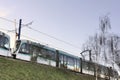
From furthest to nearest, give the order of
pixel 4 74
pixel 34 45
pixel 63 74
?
pixel 34 45 < pixel 63 74 < pixel 4 74

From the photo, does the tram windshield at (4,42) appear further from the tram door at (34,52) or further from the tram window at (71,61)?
the tram window at (71,61)

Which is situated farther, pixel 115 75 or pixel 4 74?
pixel 115 75

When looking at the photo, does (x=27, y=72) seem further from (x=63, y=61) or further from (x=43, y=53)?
(x=63, y=61)

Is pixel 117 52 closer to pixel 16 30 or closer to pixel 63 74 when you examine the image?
pixel 63 74

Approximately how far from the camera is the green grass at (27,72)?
18.8 metres

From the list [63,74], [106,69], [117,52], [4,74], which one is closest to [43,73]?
[63,74]

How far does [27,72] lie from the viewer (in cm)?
2070

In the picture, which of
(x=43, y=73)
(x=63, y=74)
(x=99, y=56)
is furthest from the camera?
(x=99, y=56)

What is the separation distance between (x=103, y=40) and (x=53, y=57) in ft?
23.0

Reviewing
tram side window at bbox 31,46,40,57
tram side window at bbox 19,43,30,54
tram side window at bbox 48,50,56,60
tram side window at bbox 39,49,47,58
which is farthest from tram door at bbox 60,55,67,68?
tram side window at bbox 19,43,30,54

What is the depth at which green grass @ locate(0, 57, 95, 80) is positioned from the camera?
1880 centimetres

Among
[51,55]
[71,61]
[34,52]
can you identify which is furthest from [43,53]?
[71,61]

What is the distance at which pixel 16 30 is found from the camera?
3725 cm

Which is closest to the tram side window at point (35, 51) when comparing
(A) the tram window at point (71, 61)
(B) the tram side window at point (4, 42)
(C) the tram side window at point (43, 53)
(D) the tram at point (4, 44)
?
(C) the tram side window at point (43, 53)
